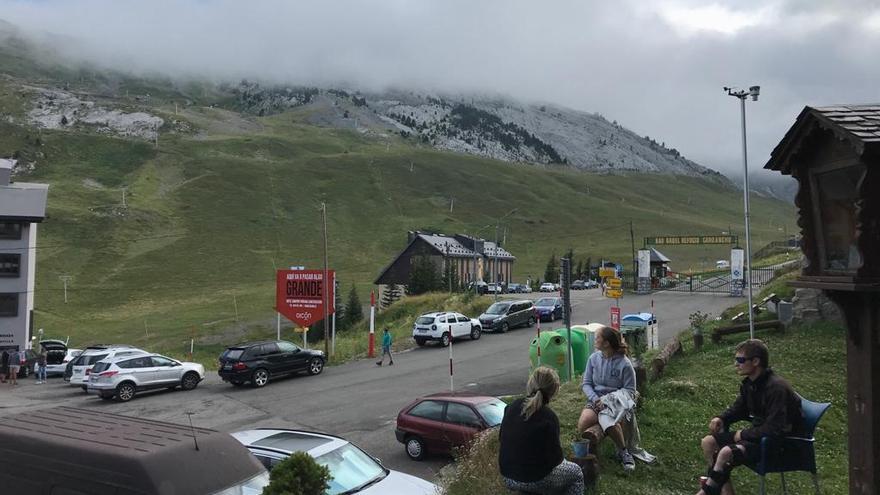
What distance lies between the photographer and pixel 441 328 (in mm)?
31891

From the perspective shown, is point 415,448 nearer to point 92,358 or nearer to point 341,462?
point 341,462

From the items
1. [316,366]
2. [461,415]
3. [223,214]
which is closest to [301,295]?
[316,366]

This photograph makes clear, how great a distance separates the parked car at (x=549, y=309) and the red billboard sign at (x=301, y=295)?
→ 48.9 feet

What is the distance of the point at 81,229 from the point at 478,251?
58.9 metres

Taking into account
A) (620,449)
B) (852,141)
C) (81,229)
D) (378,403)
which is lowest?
(378,403)

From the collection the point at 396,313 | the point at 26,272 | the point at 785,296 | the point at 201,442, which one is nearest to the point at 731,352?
the point at 785,296

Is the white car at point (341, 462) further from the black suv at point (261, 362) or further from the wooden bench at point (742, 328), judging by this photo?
the black suv at point (261, 362)

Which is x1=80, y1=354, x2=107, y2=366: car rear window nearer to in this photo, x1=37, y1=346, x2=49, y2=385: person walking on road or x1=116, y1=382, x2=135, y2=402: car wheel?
x1=116, y1=382, x2=135, y2=402: car wheel

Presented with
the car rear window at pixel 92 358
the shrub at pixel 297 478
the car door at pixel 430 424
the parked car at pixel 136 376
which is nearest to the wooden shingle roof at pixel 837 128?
the shrub at pixel 297 478

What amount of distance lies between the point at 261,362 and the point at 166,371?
3683 millimetres

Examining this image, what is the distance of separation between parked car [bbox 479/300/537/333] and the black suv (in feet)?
42.7

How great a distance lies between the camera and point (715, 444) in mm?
6082

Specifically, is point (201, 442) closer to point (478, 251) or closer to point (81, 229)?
point (478, 251)

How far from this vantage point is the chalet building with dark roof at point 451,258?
2958 inches
